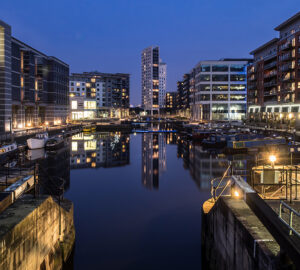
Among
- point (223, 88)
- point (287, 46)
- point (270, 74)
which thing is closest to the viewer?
point (287, 46)

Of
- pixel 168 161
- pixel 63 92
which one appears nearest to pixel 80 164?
pixel 168 161

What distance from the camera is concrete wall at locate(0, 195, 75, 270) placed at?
9.07m

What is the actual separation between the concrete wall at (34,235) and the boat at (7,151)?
29.8 metres

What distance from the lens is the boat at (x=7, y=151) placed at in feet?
134

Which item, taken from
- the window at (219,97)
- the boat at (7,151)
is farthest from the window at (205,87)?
the boat at (7,151)

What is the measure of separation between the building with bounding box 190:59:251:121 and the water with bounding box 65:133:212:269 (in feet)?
332

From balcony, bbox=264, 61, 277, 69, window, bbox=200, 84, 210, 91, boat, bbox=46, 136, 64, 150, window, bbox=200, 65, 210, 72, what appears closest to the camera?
boat, bbox=46, 136, 64, 150

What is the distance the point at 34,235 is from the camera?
10750 millimetres

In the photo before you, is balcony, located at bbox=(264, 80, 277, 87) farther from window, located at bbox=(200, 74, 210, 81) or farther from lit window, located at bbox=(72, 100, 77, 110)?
lit window, located at bbox=(72, 100, 77, 110)

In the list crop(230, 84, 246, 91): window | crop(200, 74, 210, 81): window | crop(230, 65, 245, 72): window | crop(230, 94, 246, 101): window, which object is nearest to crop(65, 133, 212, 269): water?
crop(200, 74, 210, 81): window

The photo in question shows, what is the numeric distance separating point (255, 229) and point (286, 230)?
1.80 metres

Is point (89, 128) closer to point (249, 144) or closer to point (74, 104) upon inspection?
point (74, 104)

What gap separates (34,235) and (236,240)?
7.18 metres

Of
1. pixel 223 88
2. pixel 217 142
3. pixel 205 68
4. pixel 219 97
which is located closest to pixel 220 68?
pixel 205 68
